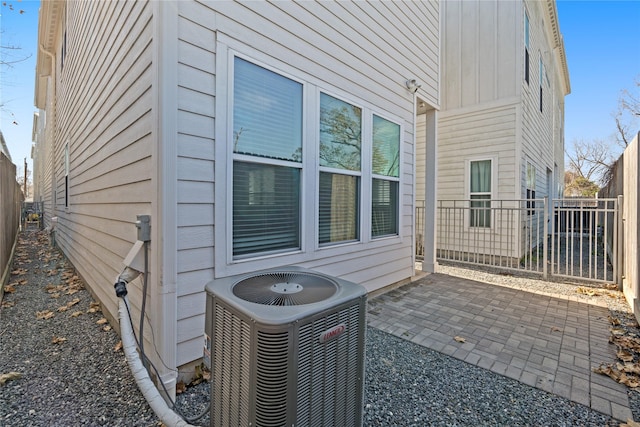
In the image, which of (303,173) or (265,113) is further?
(303,173)

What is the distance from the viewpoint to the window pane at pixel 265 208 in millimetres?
2539

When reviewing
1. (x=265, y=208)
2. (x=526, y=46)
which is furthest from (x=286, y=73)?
(x=526, y=46)

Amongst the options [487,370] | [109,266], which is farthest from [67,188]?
[487,370]

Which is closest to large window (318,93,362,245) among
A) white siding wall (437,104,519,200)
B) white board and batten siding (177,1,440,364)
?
white board and batten siding (177,1,440,364)

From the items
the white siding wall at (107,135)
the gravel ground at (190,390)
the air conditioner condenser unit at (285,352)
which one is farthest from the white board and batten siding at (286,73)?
the air conditioner condenser unit at (285,352)

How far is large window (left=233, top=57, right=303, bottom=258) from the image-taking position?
253 cm

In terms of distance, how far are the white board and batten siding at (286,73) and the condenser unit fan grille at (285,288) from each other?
0.86m

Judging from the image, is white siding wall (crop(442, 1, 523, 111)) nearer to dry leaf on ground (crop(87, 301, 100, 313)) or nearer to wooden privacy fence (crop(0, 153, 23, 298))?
dry leaf on ground (crop(87, 301, 100, 313))

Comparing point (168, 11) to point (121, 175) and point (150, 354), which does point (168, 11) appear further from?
point (150, 354)

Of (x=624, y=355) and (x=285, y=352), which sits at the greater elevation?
(x=285, y=352)

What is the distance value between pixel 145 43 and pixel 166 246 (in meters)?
1.55

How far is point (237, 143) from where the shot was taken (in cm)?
250

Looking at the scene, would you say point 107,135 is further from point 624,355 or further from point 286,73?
point 624,355

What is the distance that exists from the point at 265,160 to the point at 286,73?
90 cm
